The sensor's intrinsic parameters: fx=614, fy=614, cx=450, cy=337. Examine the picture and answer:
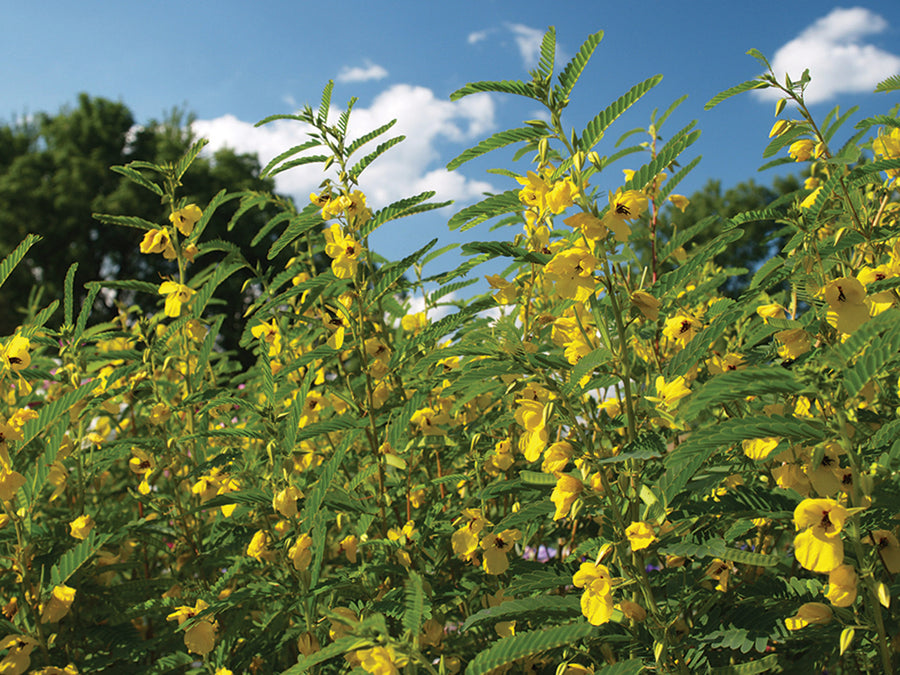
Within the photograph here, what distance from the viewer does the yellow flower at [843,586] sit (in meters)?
0.97

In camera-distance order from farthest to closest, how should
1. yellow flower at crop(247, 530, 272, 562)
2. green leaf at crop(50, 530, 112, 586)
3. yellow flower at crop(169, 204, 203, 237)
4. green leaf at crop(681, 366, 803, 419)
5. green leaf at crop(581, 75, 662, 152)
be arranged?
yellow flower at crop(169, 204, 203, 237), yellow flower at crop(247, 530, 272, 562), green leaf at crop(50, 530, 112, 586), green leaf at crop(581, 75, 662, 152), green leaf at crop(681, 366, 803, 419)

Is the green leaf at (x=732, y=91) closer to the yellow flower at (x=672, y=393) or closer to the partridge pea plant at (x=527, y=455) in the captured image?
the partridge pea plant at (x=527, y=455)

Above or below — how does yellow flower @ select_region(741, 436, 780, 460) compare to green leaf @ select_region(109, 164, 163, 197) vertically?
below

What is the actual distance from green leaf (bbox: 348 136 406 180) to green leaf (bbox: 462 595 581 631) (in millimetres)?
1294

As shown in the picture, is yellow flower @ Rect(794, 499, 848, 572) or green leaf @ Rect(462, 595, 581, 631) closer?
yellow flower @ Rect(794, 499, 848, 572)

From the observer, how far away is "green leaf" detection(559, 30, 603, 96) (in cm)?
137

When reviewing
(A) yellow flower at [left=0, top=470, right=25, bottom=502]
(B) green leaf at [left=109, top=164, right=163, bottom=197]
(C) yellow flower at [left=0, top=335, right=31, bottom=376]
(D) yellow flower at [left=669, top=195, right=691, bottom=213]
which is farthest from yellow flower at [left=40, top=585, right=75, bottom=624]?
(D) yellow flower at [left=669, top=195, right=691, bottom=213]

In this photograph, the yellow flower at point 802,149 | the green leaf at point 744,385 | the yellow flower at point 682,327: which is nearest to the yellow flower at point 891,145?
the yellow flower at point 802,149


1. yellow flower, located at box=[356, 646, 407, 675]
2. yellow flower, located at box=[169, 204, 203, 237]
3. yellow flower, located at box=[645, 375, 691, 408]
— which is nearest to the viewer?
yellow flower, located at box=[356, 646, 407, 675]

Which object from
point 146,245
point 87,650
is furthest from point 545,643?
point 146,245

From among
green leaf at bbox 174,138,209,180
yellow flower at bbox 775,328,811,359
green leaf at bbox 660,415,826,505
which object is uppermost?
green leaf at bbox 174,138,209,180

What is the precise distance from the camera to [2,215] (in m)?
21.2

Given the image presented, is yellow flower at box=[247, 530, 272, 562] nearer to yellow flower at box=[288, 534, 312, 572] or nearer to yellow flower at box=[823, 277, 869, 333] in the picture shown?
yellow flower at box=[288, 534, 312, 572]

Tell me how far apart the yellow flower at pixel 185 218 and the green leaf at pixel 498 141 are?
1068 mm
